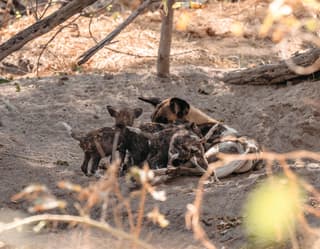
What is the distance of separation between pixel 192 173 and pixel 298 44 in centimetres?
784

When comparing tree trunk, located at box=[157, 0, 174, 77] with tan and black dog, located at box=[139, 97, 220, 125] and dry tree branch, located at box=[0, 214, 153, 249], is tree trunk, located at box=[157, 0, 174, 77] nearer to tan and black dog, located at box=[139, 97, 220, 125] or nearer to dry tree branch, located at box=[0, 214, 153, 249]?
tan and black dog, located at box=[139, 97, 220, 125]

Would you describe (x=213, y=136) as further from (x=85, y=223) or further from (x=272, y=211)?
(x=85, y=223)

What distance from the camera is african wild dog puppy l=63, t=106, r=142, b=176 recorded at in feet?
23.6

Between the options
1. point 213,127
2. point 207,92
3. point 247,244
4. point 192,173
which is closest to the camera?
point 247,244

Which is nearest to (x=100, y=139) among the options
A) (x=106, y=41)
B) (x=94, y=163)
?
(x=94, y=163)

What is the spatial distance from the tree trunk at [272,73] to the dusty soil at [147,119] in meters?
0.11

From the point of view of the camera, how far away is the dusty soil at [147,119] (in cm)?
581

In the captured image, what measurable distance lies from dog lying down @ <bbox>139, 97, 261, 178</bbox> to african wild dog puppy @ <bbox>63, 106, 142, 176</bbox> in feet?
2.14

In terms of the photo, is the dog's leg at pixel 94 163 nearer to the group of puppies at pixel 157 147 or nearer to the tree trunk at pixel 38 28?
the group of puppies at pixel 157 147

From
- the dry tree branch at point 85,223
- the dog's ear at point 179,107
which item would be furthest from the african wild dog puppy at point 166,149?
the dry tree branch at point 85,223

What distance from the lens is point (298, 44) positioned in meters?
14.6

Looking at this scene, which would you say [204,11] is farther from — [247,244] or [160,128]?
[247,244]

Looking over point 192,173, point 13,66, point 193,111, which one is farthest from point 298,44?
point 192,173

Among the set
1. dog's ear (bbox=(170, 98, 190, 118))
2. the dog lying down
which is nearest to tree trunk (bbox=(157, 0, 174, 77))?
the dog lying down
